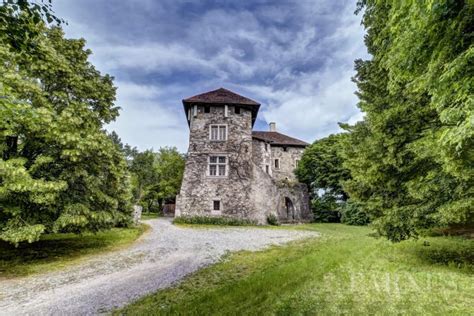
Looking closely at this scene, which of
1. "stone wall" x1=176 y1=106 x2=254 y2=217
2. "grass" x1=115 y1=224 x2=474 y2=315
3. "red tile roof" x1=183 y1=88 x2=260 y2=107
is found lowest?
"grass" x1=115 y1=224 x2=474 y2=315

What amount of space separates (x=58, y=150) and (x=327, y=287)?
9.53m

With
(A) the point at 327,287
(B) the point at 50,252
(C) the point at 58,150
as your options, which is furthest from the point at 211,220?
(A) the point at 327,287

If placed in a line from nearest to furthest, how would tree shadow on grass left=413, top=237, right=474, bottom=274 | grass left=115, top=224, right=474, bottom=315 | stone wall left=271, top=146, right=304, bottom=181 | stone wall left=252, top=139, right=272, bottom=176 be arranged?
grass left=115, top=224, right=474, bottom=315
tree shadow on grass left=413, top=237, right=474, bottom=274
stone wall left=252, top=139, right=272, bottom=176
stone wall left=271, top=146, right=304, bottom=181

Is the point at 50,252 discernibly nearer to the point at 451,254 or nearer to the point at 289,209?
the point at 451,254

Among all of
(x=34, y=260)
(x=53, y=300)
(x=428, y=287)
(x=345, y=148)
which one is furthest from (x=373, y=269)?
(x=34, y=260)

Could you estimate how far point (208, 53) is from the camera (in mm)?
17469

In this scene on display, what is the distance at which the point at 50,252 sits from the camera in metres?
9.55

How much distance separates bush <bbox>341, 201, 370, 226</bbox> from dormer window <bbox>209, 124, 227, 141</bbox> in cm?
1374

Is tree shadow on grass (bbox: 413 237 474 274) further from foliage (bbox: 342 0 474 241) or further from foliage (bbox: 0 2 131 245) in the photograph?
foliage (bbox: 0 2 131 245)

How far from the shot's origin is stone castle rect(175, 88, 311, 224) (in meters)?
19.5

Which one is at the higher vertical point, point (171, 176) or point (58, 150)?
point (171, 176)

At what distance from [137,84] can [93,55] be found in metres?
6.87

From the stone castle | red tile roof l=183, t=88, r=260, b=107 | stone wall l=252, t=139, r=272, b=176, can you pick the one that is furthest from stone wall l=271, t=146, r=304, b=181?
red tile roof l=183, t=88, r=260, b=107

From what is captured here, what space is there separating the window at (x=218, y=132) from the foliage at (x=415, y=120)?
13628 mm
